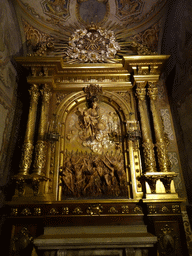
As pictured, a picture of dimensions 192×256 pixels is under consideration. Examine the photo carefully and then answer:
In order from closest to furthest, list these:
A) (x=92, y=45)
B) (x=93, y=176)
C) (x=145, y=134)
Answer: (x=93, y=176), (x=145, y=134), (x=92, y=45)

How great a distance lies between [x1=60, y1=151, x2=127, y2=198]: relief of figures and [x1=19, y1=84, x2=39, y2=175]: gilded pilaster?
3.02 feet

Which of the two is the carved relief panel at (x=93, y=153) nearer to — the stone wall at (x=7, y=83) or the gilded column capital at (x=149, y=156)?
the gilded column capital at (x=149, y=156)

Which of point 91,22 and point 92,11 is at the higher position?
point 92,11

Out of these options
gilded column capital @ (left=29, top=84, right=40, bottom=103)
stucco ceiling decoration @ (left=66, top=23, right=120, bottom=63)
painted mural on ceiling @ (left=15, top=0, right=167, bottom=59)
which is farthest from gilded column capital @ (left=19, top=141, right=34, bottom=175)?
painted mural on ceiling @ (left=15, top=0, right=167, bottom=59)

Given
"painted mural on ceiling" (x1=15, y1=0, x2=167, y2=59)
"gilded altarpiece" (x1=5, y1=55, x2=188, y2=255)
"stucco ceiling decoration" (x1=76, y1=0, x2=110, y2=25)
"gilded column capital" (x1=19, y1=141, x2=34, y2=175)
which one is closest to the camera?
"gilded altarpiece" (x1=5, y1=55, x2=188, y2=255)

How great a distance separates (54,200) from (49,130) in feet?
6.28

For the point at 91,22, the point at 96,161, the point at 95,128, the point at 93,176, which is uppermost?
the point at 91,22

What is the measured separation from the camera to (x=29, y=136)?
512 cm

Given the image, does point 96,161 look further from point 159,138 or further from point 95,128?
point 159,138

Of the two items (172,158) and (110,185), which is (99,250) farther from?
(172,158)

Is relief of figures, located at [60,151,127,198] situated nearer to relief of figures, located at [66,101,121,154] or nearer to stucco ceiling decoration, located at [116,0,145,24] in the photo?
relief of figures, located at [66,101,121,154]

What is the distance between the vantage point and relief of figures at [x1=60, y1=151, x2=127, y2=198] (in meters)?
4.91

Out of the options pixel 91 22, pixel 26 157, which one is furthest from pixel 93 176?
pixel 91 22

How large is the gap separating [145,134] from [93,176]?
73.4 inches
